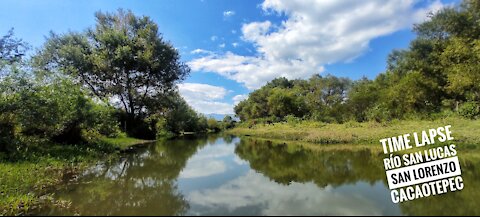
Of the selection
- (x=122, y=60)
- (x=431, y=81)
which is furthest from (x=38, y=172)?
(x=431, y=81)

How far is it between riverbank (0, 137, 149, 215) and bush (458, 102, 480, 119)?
26569 mm

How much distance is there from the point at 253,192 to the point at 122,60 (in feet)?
85.4

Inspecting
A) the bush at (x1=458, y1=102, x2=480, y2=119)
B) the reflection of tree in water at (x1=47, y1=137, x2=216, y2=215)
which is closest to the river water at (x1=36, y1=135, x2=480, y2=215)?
the reflection of tree in water at (x1=47, y1=137, x2=216, y2=215)

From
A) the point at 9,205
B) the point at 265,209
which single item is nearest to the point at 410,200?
the point at 265,209

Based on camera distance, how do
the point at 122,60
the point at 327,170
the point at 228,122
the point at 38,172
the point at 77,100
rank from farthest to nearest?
the point at 228,122 < the point at 122,60 < the point at 77,100 < the point at 327,170 < the point at 38,172

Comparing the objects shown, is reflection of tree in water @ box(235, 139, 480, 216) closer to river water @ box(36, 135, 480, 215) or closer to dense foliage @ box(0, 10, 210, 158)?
river water @ box(36, 135, 480, 215)

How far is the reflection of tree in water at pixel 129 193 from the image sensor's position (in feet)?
22.3

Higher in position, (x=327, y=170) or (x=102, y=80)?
(x=102, y=80)

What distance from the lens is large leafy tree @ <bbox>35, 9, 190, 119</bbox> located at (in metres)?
29.9

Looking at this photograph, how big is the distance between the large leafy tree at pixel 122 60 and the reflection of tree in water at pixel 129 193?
19.8 meters

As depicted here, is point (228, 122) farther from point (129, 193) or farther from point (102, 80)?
point (129, 193)

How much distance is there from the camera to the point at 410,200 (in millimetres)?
6879

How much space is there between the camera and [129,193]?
27.9ft

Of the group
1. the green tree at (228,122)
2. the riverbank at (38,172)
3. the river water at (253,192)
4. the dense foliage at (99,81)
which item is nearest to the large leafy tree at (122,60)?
the dense foliage at (99,81)
